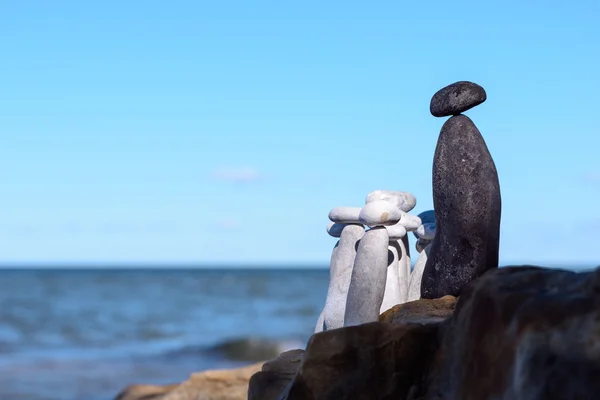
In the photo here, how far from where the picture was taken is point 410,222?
7.69 m

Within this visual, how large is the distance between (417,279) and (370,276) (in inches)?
44.5

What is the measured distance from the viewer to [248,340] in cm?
2344

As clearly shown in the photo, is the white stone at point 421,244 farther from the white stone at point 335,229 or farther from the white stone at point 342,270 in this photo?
the white stone at point 335,229

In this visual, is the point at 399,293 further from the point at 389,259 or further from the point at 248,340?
the point at 248,340

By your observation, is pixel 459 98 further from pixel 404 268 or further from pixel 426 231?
pixel 404 268

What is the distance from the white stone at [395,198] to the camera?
308 inches

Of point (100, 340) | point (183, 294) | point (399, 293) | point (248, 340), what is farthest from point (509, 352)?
point (183, 294)

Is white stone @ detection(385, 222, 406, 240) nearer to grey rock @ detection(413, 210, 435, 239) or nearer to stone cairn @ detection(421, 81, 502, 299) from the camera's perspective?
grey rock @ detection(413, 210, 435, 239)

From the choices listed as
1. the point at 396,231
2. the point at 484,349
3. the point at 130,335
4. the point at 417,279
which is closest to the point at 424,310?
the point at 396,231

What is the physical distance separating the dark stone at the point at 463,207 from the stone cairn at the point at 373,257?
47 centimetres

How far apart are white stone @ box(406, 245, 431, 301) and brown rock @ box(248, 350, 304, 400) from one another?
1.40 meters

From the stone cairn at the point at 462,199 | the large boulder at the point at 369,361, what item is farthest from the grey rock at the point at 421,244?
the large boulder at the point at 369,361

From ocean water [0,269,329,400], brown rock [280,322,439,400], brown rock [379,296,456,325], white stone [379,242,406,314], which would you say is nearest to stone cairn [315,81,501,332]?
brown rock [379,296,456,325]

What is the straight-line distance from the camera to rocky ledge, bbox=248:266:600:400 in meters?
4.13
